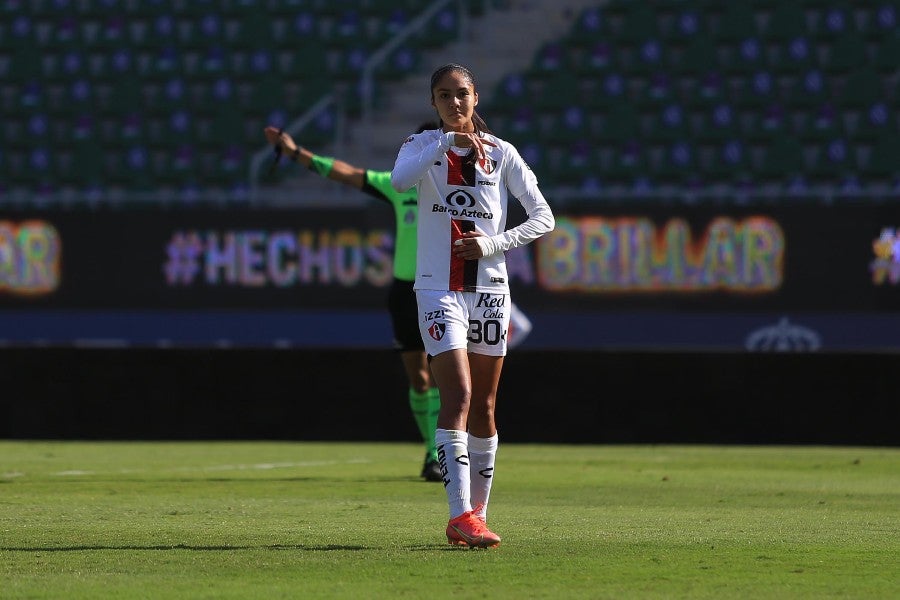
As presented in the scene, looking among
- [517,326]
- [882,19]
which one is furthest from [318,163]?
[882,19]

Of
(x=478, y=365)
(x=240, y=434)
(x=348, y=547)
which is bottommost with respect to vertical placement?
(x=240, y=434)

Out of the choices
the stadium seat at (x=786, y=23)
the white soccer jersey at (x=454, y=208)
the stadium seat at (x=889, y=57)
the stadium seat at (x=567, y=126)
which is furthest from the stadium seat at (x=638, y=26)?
the white soccer jersey at (x=454, y=208)

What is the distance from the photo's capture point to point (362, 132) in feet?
82.8

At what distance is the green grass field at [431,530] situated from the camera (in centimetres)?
586

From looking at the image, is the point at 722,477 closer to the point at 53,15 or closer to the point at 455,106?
the point at 455,106

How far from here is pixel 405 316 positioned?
11461mm

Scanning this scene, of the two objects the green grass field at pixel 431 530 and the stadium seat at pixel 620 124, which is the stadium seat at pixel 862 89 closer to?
the stadium seat at pixel 620 124

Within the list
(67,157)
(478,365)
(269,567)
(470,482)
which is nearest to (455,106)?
(478,365)

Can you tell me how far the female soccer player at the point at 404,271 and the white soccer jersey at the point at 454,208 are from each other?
3923mm

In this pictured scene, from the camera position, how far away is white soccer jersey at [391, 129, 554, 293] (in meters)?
7.02

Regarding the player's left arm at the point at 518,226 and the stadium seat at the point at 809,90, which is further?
the stadium seat at the point at 809,90

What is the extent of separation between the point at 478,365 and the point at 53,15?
2218 centimetres

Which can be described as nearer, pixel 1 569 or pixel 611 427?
pixel 1 569

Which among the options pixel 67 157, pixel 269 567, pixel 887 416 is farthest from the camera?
pixel 67 157
